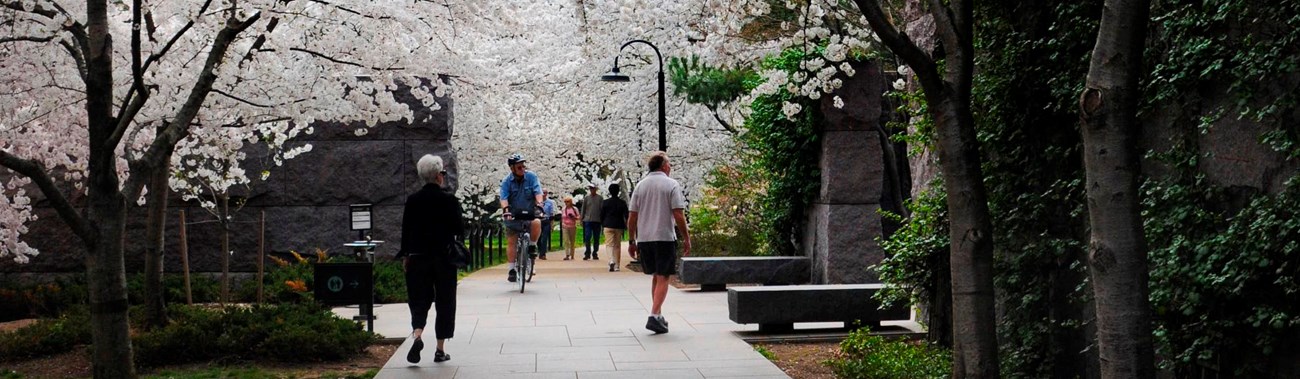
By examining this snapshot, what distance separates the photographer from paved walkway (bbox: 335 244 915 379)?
9.32 metres

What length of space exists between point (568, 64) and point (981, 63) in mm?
20726

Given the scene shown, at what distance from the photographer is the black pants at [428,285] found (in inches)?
395

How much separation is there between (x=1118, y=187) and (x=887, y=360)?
415 centimetres

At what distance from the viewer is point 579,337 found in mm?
11508

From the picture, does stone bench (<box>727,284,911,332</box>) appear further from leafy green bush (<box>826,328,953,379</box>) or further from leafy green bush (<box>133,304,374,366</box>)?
leafy green bush (<box>133,304,374,366</box>)

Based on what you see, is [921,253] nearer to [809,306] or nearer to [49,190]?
[809,306]

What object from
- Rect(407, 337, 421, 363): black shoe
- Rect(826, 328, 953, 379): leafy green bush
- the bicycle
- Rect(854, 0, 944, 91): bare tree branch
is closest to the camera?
Rect(854, 0, 944, 91): bare tree branch

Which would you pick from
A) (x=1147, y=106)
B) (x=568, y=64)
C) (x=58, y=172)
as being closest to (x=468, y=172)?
(x=568, y=64)

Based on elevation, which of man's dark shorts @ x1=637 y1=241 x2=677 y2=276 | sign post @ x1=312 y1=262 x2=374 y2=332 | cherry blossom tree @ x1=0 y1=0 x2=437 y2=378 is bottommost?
sign post @ x1=312 y1=262 x2=374 y2=332

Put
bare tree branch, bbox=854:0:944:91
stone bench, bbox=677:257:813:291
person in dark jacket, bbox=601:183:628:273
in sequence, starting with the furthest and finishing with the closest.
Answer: person in dark jacket, bbox=601:183:628:273
stone bench, bbox=677:257:813:291
bare tree branch, bbox=854:0:944:91

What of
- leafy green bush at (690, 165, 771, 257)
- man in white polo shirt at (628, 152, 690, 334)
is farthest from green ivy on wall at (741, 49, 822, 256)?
man in white polo shirt at (628, 152, 690, 334)

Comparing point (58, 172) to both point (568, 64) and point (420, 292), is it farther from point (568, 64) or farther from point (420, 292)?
point (568, 64)

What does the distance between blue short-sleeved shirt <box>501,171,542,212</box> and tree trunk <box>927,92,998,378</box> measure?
11.3 meters

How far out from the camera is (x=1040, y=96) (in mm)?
7270
